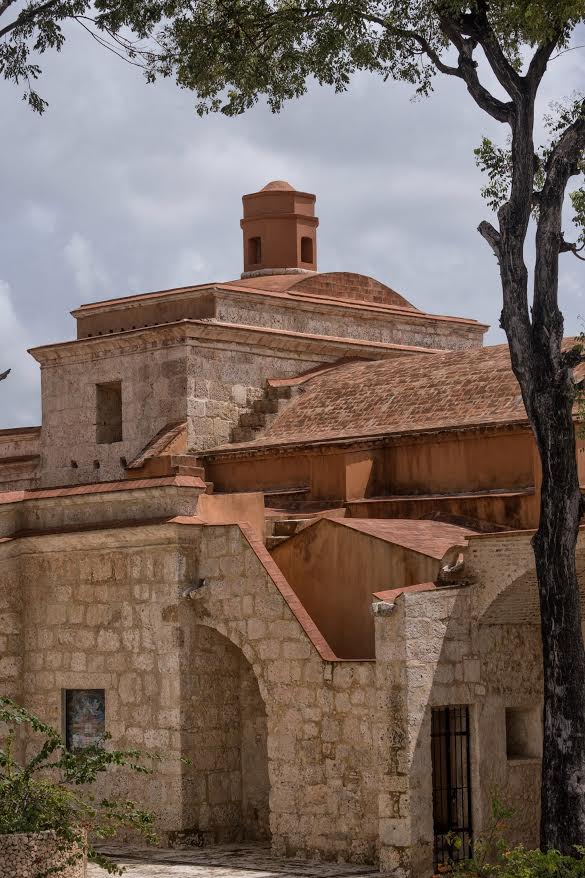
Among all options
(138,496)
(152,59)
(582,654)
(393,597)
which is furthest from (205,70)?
(582,654)

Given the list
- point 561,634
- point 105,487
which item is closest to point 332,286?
point 105,487

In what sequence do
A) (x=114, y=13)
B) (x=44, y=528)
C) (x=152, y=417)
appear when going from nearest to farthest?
(x=114, y=13), (x=44, y=528), (x=152, y=417)

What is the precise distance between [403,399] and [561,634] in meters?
7.34

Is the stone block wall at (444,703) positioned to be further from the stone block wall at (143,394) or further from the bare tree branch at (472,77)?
the stone block wall at (143,394)

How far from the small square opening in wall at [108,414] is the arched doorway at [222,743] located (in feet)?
23.9

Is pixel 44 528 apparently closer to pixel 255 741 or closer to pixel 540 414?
pixel 255 741

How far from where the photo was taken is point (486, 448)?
67.7 feet

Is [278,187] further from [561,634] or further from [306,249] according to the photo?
[561,634]

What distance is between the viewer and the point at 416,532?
62.7ft

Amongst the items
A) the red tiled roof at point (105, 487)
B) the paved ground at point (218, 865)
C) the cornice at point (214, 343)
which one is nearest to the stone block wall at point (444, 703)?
the paved ground at point (218, 865)

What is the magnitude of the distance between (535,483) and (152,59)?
21.0ft

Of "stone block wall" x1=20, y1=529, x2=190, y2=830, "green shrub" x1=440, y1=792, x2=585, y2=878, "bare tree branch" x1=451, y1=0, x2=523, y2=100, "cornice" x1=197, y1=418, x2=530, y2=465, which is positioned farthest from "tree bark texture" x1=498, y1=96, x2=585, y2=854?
"stone block wall" x1=20, y1=529, x2=190, y2=830

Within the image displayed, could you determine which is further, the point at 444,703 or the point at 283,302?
the point at 283,302

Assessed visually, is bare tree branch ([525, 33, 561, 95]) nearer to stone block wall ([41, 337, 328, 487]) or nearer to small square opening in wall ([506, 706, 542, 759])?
small square opening in wall ([506, 706, 542, 759])
